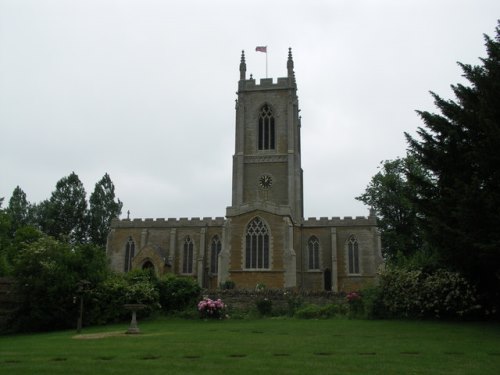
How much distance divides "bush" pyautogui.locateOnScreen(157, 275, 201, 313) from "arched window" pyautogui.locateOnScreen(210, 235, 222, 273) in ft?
57.6

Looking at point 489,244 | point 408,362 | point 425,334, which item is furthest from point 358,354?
point 489,244

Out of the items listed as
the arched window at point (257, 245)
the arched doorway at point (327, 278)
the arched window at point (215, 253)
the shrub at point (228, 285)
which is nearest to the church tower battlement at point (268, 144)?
the arched window at point (215, 253)

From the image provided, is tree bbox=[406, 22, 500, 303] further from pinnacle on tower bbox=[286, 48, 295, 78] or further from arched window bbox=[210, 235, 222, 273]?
pinnacle on tower bbox=[286, 48, 295, 78]

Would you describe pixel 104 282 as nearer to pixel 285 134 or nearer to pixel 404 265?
pixel 404 265

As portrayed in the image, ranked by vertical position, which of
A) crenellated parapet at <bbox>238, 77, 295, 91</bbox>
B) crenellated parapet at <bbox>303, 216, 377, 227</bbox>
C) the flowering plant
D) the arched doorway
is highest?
crenellated parapet at <bbox>238, 77, 295, 91</bbox>

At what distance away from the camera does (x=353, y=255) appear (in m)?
42.5

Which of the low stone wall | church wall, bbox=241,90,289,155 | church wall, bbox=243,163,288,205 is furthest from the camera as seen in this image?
church wall, bbox=241,90,289,155

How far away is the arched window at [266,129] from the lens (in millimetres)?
48625

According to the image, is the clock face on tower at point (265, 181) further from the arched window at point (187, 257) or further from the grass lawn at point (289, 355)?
the grass lawn at point (289, 355)

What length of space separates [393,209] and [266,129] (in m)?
13.9

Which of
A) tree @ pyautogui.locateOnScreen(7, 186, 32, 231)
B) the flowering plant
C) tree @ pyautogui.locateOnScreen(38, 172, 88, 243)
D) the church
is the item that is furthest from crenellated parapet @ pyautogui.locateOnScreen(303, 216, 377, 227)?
tree @ pyautogui.locateOnScreen(7, 186, 32, 231)

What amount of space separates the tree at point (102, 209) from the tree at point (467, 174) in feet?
156

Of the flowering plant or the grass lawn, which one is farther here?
the flowering plant

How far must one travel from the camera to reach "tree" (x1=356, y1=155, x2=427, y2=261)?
42.8m
